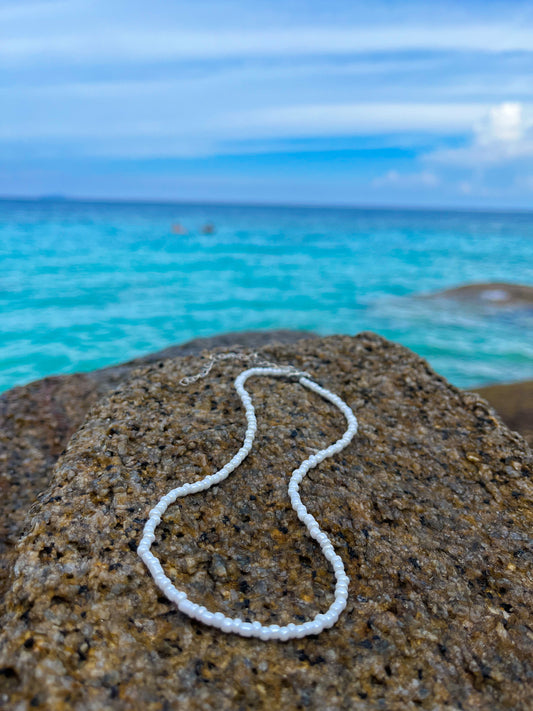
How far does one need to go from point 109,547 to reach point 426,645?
53.3 inches

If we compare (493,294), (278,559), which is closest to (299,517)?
(278,559)

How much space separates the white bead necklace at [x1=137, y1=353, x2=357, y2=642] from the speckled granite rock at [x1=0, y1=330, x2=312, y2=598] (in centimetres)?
89

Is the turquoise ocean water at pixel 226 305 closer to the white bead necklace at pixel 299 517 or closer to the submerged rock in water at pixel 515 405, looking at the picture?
the submerged rock in water at pixel 515 405

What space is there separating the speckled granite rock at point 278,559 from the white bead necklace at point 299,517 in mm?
45

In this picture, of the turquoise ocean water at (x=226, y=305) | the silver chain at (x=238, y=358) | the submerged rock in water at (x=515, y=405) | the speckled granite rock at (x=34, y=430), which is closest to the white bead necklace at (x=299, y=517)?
the silver chain at (x=238, y=358)

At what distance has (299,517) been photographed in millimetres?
2551

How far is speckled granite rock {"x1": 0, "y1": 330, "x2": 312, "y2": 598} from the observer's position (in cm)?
314

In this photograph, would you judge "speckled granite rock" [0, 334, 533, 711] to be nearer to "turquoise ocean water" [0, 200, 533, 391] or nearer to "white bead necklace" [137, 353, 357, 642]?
Result: "white bead necklace" [137, 353, 357, 642]

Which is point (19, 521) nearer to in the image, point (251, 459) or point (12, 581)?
point (12, 581)

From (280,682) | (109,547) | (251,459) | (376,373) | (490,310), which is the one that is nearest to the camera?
(280,682)

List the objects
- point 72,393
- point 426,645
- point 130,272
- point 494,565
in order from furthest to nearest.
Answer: point 130,272
point 72,393
point 494,565
point 426,645

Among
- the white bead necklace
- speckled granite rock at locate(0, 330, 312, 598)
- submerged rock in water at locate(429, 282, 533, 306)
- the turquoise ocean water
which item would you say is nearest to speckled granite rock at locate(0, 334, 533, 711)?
the white bead necklace

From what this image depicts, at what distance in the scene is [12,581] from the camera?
6.76ft

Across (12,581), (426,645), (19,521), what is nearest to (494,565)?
(426,645)
